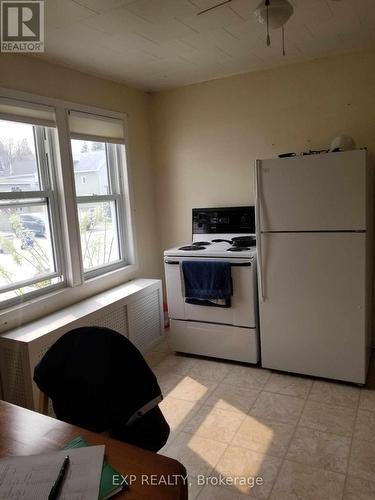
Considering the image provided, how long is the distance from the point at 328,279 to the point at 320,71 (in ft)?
5.83

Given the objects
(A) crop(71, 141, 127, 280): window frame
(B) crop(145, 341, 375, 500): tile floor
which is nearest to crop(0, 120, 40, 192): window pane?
(A) crop(71, 141, 127, 280): window frame

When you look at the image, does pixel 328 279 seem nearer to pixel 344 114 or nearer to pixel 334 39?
pixel 344 114

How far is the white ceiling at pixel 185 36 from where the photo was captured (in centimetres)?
215

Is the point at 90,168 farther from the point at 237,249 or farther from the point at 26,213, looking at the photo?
the point at 237,249

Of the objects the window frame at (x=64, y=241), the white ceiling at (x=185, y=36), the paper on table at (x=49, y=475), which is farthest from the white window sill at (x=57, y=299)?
the white ceiling at (x=185, y=36)

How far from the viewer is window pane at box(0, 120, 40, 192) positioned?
2596 mm

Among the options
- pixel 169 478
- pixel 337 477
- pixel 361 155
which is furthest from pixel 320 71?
pixel 169 478

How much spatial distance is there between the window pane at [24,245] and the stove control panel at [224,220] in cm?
148

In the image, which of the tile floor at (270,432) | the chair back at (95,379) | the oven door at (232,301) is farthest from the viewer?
the oven door at (232,301)

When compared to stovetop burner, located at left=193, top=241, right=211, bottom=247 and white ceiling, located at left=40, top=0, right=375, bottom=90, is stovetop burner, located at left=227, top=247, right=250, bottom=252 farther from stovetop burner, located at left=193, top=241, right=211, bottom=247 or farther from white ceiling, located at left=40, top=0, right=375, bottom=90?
white ceiling, located at left=40, top=0, right=375, bottom=90

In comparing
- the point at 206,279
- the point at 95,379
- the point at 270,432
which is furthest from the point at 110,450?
the point at 206,279

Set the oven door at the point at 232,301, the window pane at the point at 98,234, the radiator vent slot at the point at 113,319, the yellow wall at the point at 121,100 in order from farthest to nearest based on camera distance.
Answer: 1. the window pane at the point at 98,234
2. the oven door at the point at 232,301
3. the radiator vent slot at the point at 113,319
4. the yellow wall at the point at 121,100

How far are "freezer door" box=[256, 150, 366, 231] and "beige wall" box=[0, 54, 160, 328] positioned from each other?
150cm

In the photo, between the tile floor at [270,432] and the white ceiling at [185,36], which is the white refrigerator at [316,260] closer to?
the tile floor at [270,432]
